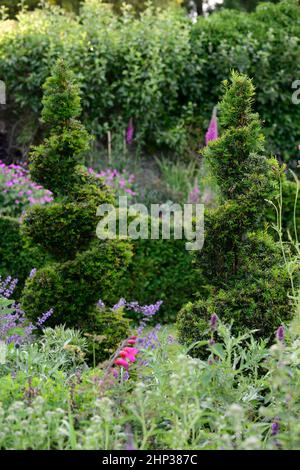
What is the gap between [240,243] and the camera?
4.05 meters

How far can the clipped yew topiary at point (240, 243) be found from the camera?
12.8 feet

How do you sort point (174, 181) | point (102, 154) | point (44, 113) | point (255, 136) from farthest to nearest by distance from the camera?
point (102, 154) < point (174, 181) < point (44, 113) < point (255, 136)

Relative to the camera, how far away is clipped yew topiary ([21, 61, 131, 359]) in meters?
4.53

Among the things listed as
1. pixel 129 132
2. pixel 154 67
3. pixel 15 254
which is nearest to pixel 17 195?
pixel 15 254

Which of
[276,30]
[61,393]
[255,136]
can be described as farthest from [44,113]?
[276,30]

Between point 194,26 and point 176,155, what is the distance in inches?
82.9

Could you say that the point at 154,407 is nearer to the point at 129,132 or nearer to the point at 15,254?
the point at 15,254

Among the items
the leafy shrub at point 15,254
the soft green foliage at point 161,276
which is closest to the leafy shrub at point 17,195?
the leafy shrub at point 15,254

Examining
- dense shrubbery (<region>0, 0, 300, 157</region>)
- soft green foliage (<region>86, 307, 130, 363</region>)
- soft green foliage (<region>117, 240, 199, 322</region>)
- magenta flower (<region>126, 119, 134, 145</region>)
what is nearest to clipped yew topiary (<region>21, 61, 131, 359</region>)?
soft green foliage (<region>86, 307, 130, 363</region>)

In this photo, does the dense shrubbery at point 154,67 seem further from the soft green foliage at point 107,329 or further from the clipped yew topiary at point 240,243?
the clipped yew topiary at point 240,243

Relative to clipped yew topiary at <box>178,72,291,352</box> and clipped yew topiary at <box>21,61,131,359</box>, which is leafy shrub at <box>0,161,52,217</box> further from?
clipped yew topiary at <box>178,72,291,352</box>

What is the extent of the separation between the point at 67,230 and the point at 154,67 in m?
5.68
